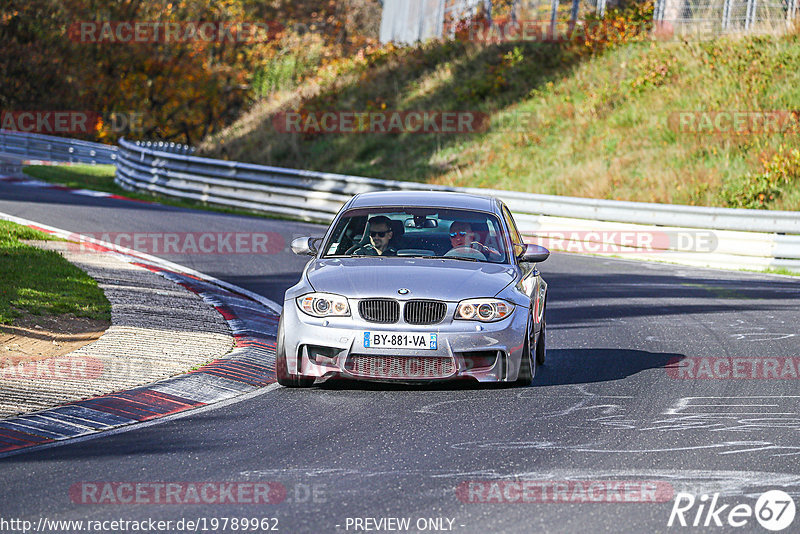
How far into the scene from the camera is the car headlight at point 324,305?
8516 mm

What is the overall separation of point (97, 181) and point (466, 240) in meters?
26.5

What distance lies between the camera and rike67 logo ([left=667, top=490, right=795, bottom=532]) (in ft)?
17.9

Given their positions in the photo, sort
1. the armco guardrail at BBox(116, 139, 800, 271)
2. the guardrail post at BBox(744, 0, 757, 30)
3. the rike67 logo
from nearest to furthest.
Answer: the rike67 logo, the armco guardrail at BBox(116, 139, 800, 271), the guardrail post at BBox(744, 0, 757, 30)

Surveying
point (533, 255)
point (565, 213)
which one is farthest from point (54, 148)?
point (533, 255)

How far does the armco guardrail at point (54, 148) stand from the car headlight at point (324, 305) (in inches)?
1451

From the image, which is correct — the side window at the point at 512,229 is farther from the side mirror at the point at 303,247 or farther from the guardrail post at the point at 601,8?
the guardrail post at the point at 601,8

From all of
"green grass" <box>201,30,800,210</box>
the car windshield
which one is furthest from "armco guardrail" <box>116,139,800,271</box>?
the car windshield

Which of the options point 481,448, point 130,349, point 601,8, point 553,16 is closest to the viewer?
point 481,448

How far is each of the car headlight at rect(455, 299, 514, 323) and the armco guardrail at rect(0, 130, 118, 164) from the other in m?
37.3

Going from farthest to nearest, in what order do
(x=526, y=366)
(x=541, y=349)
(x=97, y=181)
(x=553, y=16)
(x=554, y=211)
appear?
1. (x=553, y=16)
2. (x=97, y=181)
3. (x=554, y=211)
4. (x=541, y=349)
5. (x=526, y=366)

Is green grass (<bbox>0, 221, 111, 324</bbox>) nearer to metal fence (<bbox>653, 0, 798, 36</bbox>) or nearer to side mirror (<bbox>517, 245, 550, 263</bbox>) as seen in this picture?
side mirror (<bbox>517, 245, 550, 263</bbox>)

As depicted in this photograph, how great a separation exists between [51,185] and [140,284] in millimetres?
18505

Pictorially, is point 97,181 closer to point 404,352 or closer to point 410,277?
point 410,277

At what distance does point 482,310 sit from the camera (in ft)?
28.1
